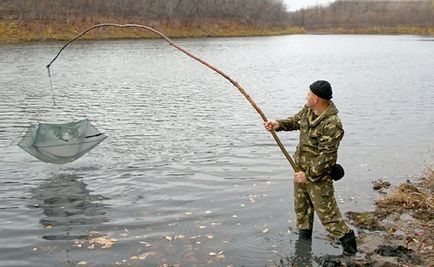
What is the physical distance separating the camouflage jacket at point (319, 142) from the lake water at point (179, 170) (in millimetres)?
1605

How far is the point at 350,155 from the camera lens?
1373 cm

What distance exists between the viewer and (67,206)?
384 inches

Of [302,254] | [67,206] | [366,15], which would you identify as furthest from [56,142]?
[366,15]

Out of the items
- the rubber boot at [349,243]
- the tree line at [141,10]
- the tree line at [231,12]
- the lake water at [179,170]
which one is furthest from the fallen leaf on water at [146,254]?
the tree line at [141,10]

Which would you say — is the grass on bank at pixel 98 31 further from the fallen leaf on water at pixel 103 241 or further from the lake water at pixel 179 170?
the fallen leaf on water at pixel 103 241

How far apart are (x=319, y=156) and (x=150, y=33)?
74.1 metres

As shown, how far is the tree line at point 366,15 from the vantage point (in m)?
121

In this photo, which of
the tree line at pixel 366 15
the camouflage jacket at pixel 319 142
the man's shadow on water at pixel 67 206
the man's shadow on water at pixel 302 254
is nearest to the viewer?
the camouflage jacket at pixel 319 142

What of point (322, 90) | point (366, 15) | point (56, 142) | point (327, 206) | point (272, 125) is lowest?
point (327, 206)

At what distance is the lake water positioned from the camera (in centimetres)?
795

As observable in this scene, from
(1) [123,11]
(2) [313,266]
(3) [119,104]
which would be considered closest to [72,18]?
(1) [123,11]

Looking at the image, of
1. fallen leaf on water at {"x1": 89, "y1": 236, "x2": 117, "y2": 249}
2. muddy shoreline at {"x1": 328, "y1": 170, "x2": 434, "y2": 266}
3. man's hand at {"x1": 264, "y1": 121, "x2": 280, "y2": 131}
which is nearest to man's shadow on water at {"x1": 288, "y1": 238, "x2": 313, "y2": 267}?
muddy shoreline at {"x1": 328, "y1": 170, "x2": 434, "y2": 266}

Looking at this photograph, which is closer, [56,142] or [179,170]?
[56,142]

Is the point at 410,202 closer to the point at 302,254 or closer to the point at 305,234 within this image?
the point at 305,234
